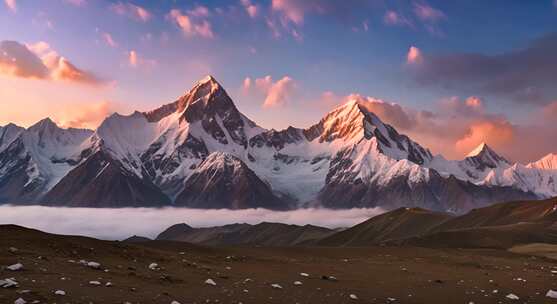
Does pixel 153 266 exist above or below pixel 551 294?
above

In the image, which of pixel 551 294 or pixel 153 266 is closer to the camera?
pixel 551 294

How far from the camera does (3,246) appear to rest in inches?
1732

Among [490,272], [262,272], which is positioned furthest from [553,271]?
[262,272]

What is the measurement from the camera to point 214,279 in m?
44.7

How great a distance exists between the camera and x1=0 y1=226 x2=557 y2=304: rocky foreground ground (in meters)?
34.3

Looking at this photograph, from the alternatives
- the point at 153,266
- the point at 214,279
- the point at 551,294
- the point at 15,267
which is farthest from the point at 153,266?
the point at 551,294

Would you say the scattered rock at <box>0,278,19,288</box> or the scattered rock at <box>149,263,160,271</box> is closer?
the scattered rock at <box>0,278,19,288</box>

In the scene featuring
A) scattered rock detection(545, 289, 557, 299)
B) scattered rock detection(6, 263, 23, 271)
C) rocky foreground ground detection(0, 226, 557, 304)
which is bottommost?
scattered rock detection(545, 289, 557, 299)

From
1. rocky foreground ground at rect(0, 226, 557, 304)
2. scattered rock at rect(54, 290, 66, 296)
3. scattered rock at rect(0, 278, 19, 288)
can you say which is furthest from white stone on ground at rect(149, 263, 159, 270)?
scattered rock at rect(0, 278, 19, 288)

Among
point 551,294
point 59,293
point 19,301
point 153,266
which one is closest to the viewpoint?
point 19,301

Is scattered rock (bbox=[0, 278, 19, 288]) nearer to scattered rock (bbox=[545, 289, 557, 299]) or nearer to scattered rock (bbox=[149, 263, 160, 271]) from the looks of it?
scattered rock (bbox=[149, 263, 160, 271])

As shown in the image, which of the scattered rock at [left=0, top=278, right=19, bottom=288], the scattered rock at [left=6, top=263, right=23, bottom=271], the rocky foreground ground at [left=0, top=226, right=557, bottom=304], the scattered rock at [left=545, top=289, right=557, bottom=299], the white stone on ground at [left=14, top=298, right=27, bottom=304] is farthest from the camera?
the scattered rock at [left=545, top=289, right=557, bottom=299]

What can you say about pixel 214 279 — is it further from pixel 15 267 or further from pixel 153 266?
pixel 15 267

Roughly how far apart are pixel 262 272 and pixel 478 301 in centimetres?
1951
